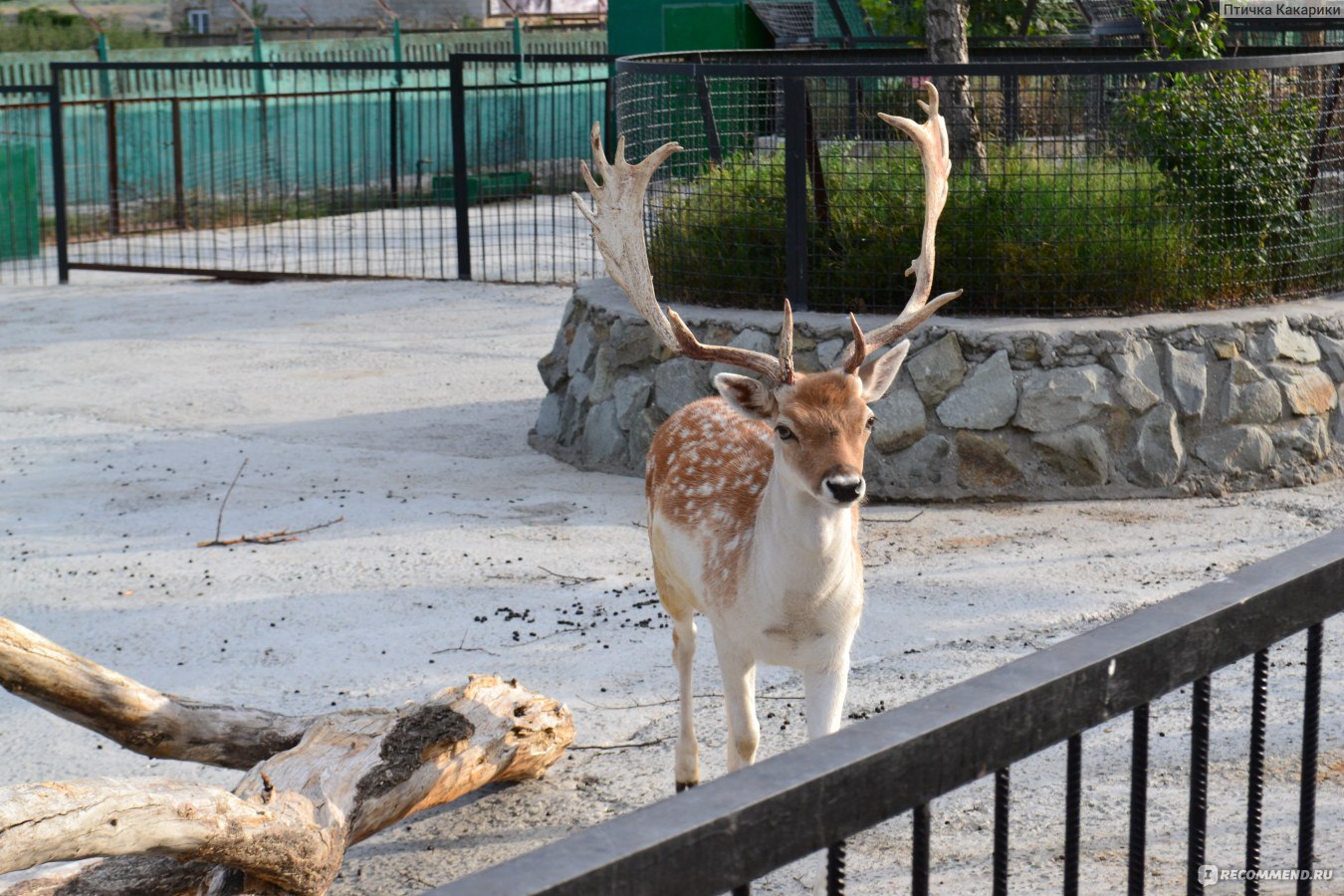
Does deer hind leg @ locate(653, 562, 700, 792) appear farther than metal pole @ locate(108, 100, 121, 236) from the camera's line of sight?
No

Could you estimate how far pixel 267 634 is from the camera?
625 cm

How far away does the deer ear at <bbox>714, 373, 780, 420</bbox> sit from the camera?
4.17 metres

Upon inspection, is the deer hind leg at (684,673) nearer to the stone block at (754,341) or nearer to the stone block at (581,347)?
the stone block at (754,341)

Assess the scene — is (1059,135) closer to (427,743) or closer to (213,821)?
(427,743)

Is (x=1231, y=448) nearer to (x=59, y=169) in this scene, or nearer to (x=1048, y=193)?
(x=1048, y=193)

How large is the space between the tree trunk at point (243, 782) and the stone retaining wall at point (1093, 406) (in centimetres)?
356

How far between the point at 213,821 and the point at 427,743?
3.34 feet

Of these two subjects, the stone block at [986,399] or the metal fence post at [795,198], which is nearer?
the stone block at [986,399]

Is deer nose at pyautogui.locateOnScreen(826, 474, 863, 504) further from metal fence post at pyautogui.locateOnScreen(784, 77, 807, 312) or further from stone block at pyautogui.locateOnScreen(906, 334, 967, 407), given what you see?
metal fence post at pyautogui.locateOnScreen(784, 77, 807, 312)

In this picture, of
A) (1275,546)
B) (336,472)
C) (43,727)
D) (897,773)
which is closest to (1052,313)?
(1275,546)

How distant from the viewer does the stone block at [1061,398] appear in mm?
7883

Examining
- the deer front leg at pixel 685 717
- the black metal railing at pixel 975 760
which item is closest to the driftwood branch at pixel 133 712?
the deer front leg at pixel 685 717

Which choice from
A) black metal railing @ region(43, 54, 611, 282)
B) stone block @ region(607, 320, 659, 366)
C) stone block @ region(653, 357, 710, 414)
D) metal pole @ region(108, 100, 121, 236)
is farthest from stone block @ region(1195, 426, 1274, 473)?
metal pole @ region(108, 100, 121, 236)

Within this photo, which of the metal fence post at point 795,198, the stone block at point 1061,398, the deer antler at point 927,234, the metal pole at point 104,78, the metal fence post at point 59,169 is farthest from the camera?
the metal pole at point 104,78
